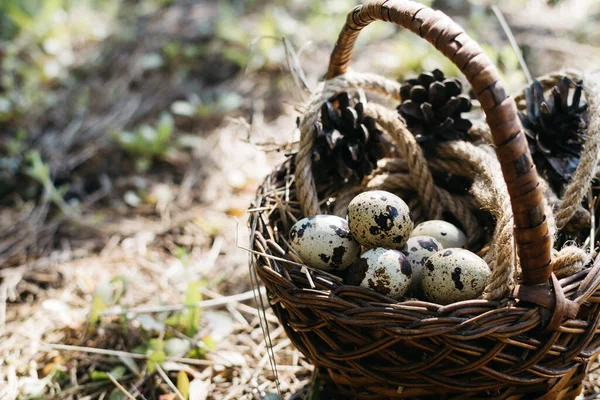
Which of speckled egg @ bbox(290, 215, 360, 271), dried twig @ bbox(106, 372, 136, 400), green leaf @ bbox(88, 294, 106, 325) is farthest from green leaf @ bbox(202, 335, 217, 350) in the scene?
speckled egg @ bbox(290, 215, 360, 271)

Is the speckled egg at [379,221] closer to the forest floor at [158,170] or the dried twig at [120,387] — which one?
the forest floor at [158,170]

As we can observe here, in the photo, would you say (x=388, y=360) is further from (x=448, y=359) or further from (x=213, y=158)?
(x=213, y=158)

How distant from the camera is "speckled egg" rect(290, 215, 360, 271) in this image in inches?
57.6

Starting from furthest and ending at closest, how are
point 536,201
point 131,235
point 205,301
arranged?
point 131,235, point 205,301, point 536,201

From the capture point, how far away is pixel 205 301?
213 centimetres

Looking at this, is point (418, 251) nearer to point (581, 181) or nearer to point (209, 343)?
point (581, 181)

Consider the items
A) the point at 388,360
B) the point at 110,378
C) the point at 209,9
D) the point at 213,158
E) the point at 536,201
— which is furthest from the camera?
the point at 209,9

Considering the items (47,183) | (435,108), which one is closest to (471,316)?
(435,108)

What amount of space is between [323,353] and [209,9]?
4042 millimetres

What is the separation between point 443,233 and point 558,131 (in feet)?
1.83

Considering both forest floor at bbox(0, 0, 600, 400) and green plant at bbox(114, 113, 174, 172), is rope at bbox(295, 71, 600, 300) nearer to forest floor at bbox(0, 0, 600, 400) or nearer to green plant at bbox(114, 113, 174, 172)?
forest floor at bbox(0, 0, 600, 400)

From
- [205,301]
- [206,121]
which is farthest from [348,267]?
[206,121]

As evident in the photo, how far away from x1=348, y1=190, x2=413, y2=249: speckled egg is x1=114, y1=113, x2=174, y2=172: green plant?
1.91m

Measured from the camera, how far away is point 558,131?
5.89ft
